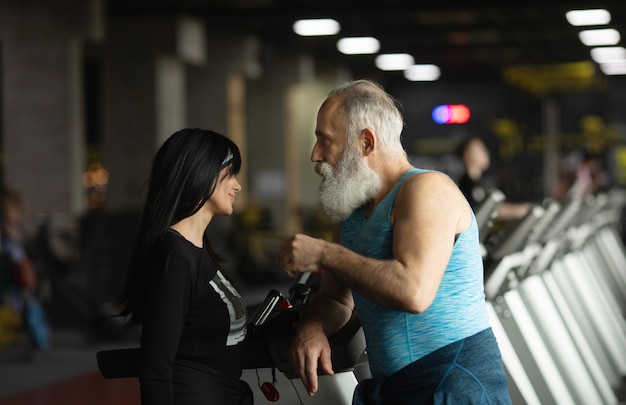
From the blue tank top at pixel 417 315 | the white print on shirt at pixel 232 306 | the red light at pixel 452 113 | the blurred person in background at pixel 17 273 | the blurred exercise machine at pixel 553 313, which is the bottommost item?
the blurred exercise machine at pixel 553 313

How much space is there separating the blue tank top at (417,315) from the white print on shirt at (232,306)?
0.29 metres

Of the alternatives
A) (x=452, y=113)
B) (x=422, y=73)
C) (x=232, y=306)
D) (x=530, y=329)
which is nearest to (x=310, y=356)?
(x=232, y=306)

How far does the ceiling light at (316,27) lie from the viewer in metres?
16.7

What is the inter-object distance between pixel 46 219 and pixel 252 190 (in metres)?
10.5

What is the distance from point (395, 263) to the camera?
91.3 inches

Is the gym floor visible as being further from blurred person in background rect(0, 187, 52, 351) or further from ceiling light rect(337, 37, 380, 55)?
ceiling light rect(337, 37, 380, 55)

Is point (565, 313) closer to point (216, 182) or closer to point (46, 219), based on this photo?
point (216, 182)

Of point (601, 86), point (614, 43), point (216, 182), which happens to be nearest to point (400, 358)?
point (216, 182)

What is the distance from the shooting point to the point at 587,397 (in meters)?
4.88

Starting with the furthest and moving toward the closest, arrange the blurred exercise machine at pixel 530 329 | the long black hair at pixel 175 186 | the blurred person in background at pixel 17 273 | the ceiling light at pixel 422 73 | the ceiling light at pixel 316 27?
the ceiling light at pixel 422 73 < the ceiling light at pixel 316 27 < the blurred person in background at pixel 17 273 < the blurred exercise machine at pixel 530 329 < the long black hair at pixel 175 186

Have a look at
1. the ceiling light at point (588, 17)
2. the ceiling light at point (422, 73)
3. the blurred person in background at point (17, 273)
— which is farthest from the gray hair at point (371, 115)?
the ceiling light at point (422, 73)

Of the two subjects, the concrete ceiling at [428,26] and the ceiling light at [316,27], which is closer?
the concrete ceiling at [428,26]

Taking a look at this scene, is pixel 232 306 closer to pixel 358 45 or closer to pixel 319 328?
pixel 319 328

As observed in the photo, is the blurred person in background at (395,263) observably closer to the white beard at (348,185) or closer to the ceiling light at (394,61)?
the white beard at (348,185)
